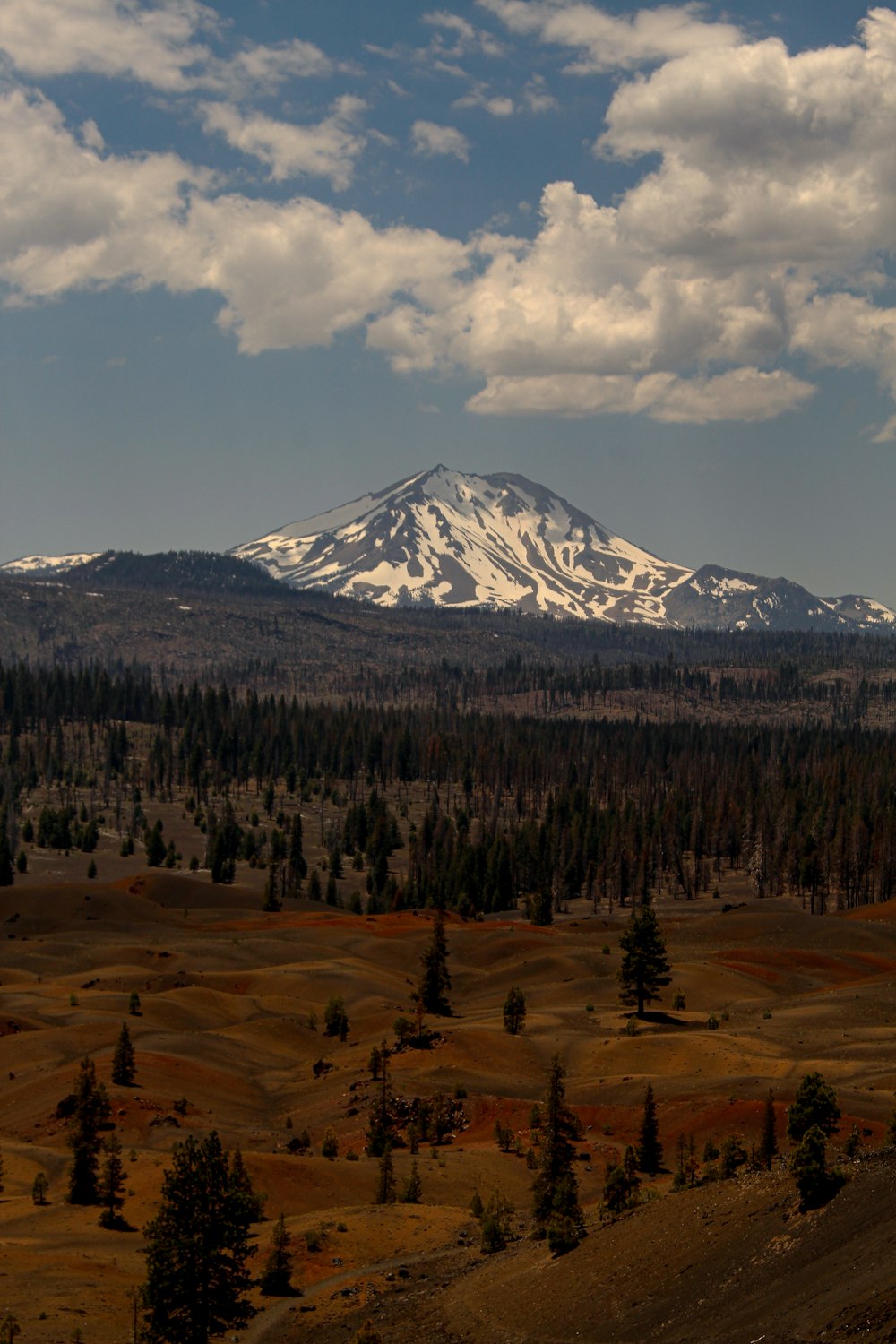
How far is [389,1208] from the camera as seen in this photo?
180 ft

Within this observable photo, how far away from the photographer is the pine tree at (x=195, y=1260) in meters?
39.6

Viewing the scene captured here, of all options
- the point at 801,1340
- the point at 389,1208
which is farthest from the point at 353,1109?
the point at 801,1340

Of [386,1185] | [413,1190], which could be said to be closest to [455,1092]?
[413,1190]

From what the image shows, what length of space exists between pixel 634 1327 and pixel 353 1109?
37412mm

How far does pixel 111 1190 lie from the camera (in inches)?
2141

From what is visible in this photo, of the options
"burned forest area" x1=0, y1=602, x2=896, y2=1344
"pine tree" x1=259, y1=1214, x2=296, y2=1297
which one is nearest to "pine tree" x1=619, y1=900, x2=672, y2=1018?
"burned forest area" x1=0, y1=602, x2=896, y2=1344

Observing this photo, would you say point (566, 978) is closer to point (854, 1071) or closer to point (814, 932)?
point (814, 932)

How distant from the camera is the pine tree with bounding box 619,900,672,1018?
94750 millimetres

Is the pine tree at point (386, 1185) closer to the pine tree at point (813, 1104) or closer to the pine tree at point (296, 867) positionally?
the pine tree at point (813, 1104)

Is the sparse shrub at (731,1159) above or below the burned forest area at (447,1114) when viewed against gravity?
above

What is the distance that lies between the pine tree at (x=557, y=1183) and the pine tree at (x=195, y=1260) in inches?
405

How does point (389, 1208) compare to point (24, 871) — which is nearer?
point (389, 1208)

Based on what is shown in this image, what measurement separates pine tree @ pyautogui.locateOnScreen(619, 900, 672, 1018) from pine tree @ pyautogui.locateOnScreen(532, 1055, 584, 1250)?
3354cm

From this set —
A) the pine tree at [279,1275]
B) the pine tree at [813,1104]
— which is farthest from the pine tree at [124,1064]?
the pine tree at [813,1104]
